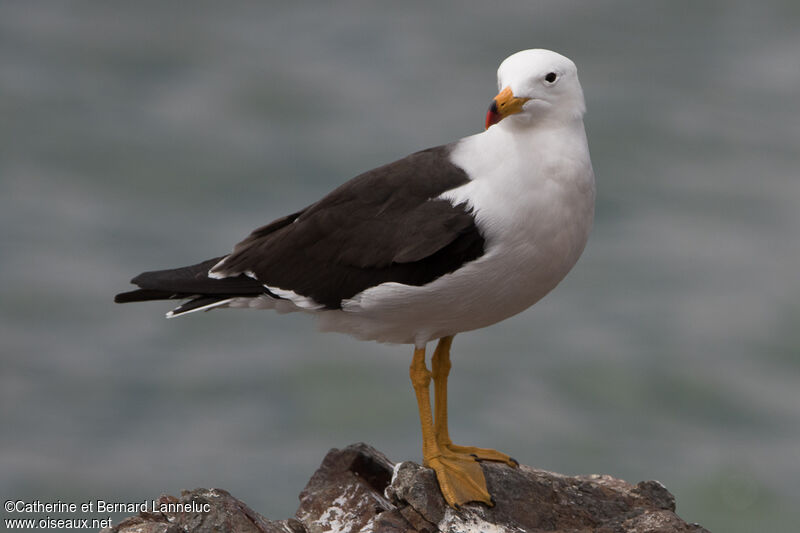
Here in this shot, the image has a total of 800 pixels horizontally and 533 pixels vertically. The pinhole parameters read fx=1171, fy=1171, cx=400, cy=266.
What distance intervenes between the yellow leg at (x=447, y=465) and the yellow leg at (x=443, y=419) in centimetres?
21

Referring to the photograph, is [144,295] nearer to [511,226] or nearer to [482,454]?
[482,454]

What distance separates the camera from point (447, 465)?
7.80 metres

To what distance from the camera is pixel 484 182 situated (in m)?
7.37

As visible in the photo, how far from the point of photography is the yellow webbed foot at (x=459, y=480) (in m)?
7.61

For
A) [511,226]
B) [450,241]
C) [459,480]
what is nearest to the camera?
[511,226]

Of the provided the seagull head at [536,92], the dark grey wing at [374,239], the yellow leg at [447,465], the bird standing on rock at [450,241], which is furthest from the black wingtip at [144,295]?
the seagull head at [536,92]

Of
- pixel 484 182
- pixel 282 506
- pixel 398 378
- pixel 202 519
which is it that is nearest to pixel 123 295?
pixel 202 519

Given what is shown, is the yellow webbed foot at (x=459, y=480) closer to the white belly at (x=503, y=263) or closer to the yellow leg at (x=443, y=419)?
the yellow leg at (x=443, y=419)

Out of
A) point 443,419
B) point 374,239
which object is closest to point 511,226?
point 374,239

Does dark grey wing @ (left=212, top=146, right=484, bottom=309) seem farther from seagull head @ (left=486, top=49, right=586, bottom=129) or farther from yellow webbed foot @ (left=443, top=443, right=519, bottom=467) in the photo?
yellow webbed foot @ (left=443, top=443, right=519, bottom=467)

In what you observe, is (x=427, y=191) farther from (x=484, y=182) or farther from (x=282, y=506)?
(x=282, y=506)

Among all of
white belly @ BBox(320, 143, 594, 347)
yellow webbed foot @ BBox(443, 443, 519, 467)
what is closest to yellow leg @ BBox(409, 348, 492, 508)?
yellow webbed foot @ BBox(443, 443, 519, 467)

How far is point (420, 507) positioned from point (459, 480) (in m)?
0.34

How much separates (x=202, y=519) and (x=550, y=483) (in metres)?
2.46
